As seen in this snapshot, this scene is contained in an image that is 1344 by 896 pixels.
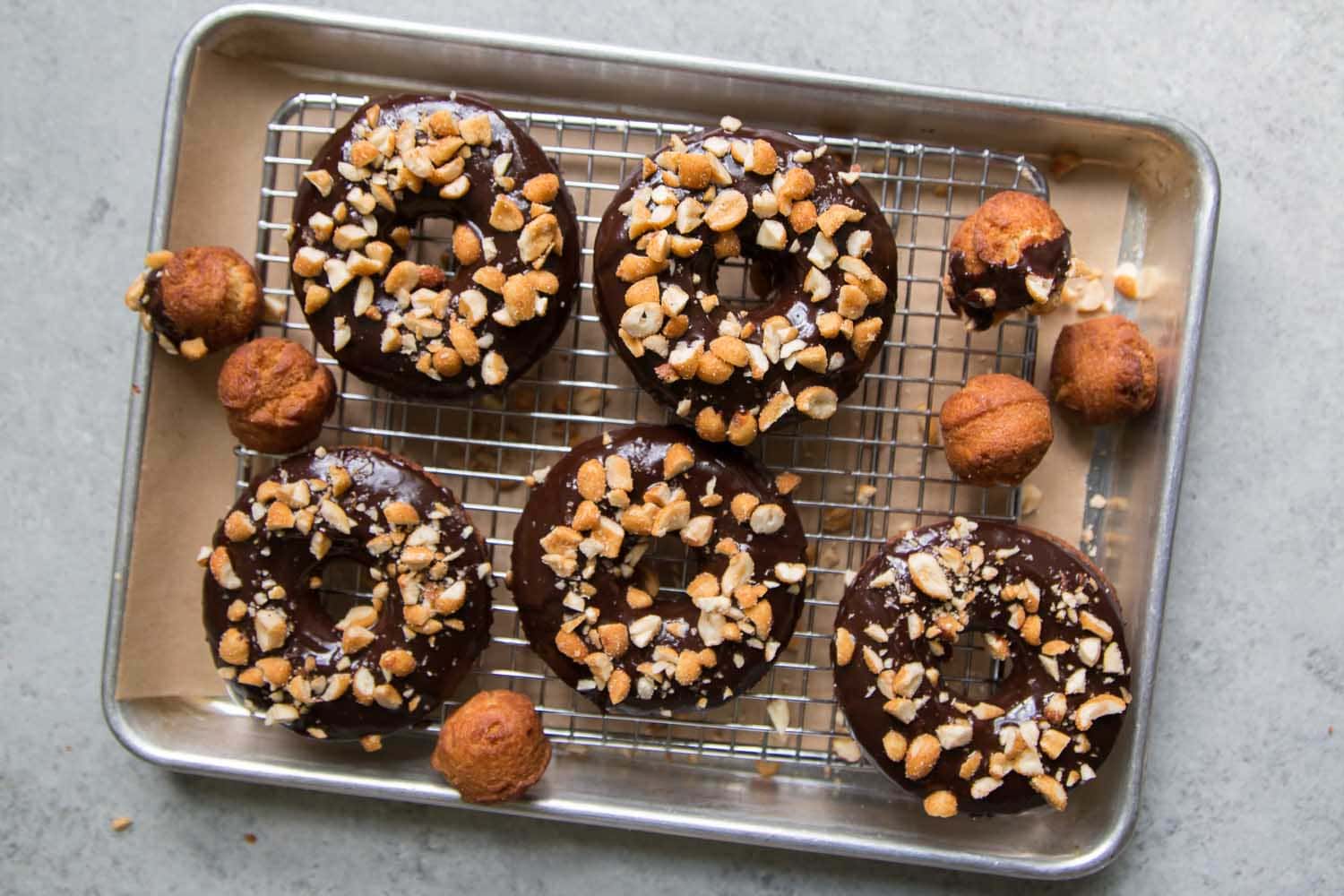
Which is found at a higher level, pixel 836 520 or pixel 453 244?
pixel 453 244

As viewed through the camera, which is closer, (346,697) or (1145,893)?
(346,697)

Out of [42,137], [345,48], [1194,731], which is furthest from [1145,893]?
[42,137]

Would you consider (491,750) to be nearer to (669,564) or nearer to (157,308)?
(669,564)

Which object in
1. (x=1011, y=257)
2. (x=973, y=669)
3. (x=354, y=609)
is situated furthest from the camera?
(x=973, y=669)

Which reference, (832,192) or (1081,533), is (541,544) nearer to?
(832,192)

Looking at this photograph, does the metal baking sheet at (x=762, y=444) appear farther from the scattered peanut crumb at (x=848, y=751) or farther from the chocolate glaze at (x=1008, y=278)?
the chocolate glaze at (x=1008, y=278)

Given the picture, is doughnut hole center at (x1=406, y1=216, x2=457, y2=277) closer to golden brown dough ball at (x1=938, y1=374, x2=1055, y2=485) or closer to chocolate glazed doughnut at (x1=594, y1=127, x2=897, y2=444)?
chocolate glazed doughnut at (x1=594, y1=127, x2=897, y2=444)

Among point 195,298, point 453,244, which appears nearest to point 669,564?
point 453,244
